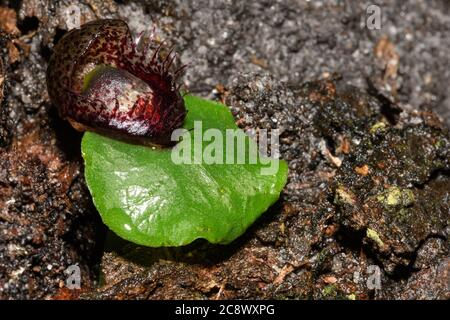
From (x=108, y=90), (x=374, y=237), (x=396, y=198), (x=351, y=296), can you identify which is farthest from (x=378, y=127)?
(x=108, y=90)

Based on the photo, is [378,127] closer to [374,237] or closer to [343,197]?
[343,197]

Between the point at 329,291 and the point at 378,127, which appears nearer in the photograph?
the point at 329,291

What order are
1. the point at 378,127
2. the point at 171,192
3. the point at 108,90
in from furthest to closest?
1. the point at 378,127
2. the point at 108,90
3. the point at 171,192

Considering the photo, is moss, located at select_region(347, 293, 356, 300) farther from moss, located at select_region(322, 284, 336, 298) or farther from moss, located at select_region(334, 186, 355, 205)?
moss, located at select_region(334, 186, 355, 205)

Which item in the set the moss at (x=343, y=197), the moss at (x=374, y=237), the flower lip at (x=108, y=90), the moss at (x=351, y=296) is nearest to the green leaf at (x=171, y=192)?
the flower lip at (x=108, y=90)

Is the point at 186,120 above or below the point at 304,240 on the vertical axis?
above

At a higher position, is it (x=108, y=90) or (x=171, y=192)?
(x=108, y=90)

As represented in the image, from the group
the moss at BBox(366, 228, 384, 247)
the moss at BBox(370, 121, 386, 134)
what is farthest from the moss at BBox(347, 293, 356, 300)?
the moss at BBox(370, 121, 386, 134)

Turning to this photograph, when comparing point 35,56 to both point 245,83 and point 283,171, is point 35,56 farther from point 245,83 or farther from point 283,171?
point 283,171
